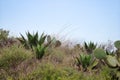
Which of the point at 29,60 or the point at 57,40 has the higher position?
the point at 57,40

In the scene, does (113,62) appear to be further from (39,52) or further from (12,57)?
(12,57)

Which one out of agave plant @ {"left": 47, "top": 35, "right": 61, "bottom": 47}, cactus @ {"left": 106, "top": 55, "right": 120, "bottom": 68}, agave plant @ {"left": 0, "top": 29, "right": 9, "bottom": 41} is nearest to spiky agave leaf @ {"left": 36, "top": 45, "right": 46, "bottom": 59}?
agave plant @ {"left": 47, "top": 35, "right": 61, "bottom": 47}

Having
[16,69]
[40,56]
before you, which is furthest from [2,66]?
[40,56]

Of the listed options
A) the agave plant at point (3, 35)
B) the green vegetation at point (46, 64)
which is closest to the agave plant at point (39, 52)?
the green vegetation at point (46, 64)

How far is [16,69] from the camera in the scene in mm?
8344

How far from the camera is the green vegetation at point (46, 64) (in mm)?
7715

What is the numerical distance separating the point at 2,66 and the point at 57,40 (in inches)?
204

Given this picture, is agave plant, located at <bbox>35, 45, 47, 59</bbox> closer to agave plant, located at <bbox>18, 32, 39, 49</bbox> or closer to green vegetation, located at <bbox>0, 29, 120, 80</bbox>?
green vegetation, located at <bbox>0, 29, 120, 80</bbox>

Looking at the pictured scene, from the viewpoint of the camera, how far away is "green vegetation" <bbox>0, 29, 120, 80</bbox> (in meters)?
7.71

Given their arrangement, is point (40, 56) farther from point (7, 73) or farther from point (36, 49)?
point (7, 73)

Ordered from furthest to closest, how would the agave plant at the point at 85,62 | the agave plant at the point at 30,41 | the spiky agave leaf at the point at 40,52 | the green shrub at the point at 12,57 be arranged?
the agave plant at the point at 30,41, the agave plant at the point at 85,62, the spiky agave leaf at the point at 40,52, the green shrub at the point at 12,57

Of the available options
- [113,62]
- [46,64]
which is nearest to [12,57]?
[46,64]

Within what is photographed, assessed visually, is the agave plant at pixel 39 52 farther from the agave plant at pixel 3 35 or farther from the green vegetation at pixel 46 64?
the agave plant at pixel 3 35

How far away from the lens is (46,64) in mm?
8242
